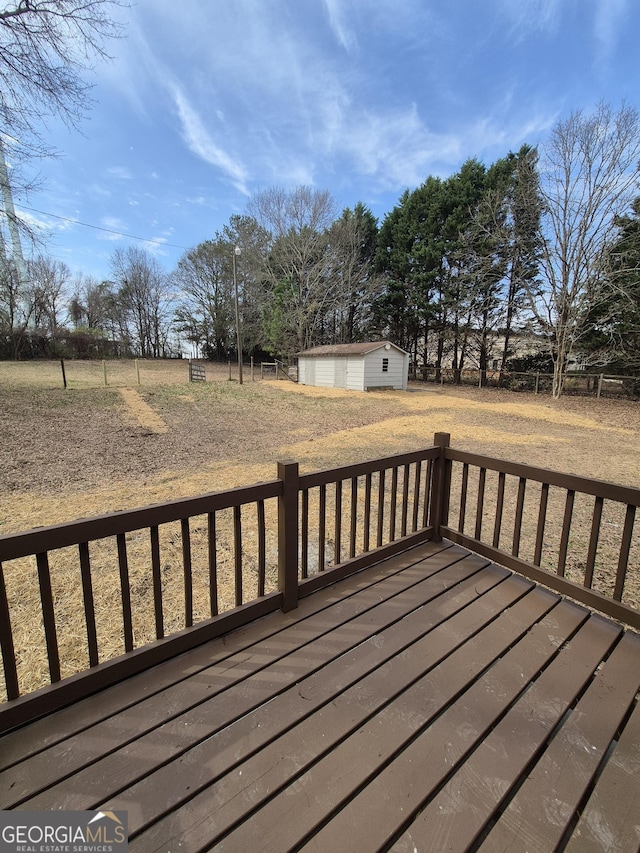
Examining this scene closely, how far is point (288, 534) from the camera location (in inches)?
81.4

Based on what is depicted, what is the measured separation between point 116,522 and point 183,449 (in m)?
5.47

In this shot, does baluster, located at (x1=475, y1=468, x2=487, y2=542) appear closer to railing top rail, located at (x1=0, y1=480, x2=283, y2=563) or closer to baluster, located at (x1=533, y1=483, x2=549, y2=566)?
baluster, located at (x1=533, y1=483, x2=549, y2=566)

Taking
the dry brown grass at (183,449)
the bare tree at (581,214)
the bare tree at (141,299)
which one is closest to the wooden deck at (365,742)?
the dry brown grass at (183,449)

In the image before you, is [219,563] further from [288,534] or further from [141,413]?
[141,413]

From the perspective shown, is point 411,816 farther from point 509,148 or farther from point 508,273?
point 509,148

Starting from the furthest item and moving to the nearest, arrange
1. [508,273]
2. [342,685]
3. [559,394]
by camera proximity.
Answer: [508,273] → [559,394] → [342,685]

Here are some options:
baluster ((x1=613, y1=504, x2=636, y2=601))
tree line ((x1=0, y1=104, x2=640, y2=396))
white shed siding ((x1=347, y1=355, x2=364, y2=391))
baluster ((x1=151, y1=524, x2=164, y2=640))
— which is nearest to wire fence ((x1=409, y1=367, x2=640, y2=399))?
tree line ((x1=0, y1=104, x2=640, y2=396))

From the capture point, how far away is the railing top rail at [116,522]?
4.41 ft

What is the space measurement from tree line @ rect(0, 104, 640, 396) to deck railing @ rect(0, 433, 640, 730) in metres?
9.24

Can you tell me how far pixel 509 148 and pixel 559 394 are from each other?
Answer: 13.3m

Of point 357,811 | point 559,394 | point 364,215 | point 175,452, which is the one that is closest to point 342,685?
point 357,811

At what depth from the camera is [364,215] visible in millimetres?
25609

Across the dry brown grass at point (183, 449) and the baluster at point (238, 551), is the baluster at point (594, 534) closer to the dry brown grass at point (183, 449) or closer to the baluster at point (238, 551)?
the dry brown grass at point (183, 449)

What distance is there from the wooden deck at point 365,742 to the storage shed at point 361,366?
53.3 ft
